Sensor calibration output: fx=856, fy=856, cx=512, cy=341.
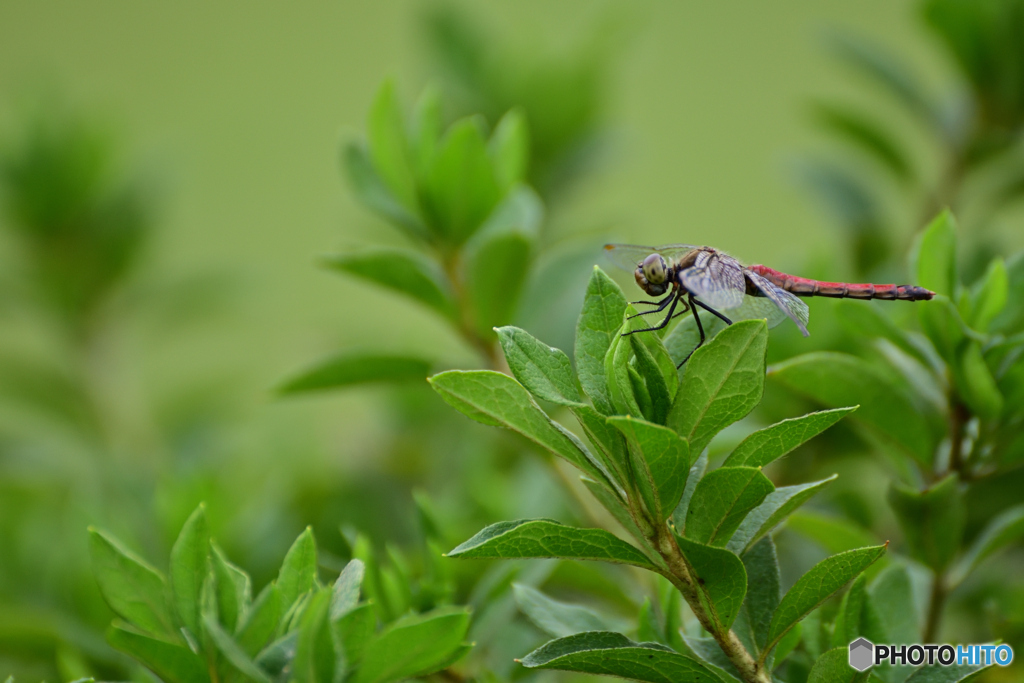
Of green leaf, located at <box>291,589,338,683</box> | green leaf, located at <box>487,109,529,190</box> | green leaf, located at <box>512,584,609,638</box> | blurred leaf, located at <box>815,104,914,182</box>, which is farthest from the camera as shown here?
blurred leaf, located at <box>815,104,914,182</box>

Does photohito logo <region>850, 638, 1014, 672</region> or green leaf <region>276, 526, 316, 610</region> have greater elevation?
green leaf <region>276, 526, 316, 610</region>

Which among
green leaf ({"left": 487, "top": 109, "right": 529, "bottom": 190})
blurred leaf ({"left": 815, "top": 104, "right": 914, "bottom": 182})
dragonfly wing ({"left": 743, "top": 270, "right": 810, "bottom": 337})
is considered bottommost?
dragonfly wing ({"left": 743, "top": 270, "right": 810, "bottom": 337})

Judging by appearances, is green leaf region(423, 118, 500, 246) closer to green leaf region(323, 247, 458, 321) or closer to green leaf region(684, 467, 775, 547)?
green leaf region(323, 247, 458, 321)

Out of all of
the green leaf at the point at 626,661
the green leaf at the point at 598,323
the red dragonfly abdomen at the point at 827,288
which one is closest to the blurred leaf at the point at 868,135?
the red dragonfly abdomen at the point at 827,288

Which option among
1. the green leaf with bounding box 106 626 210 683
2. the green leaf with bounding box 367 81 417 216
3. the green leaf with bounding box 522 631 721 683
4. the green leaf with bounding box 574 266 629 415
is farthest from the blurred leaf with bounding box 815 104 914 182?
the green leaf with bounding box 106 626 210 683

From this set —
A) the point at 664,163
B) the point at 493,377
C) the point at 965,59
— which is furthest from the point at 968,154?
the point at 664,163

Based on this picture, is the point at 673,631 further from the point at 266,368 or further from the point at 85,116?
the point at 266,368

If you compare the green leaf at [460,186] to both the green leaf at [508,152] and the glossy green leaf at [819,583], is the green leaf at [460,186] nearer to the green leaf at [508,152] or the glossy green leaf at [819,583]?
the green leaf at [508,152]
